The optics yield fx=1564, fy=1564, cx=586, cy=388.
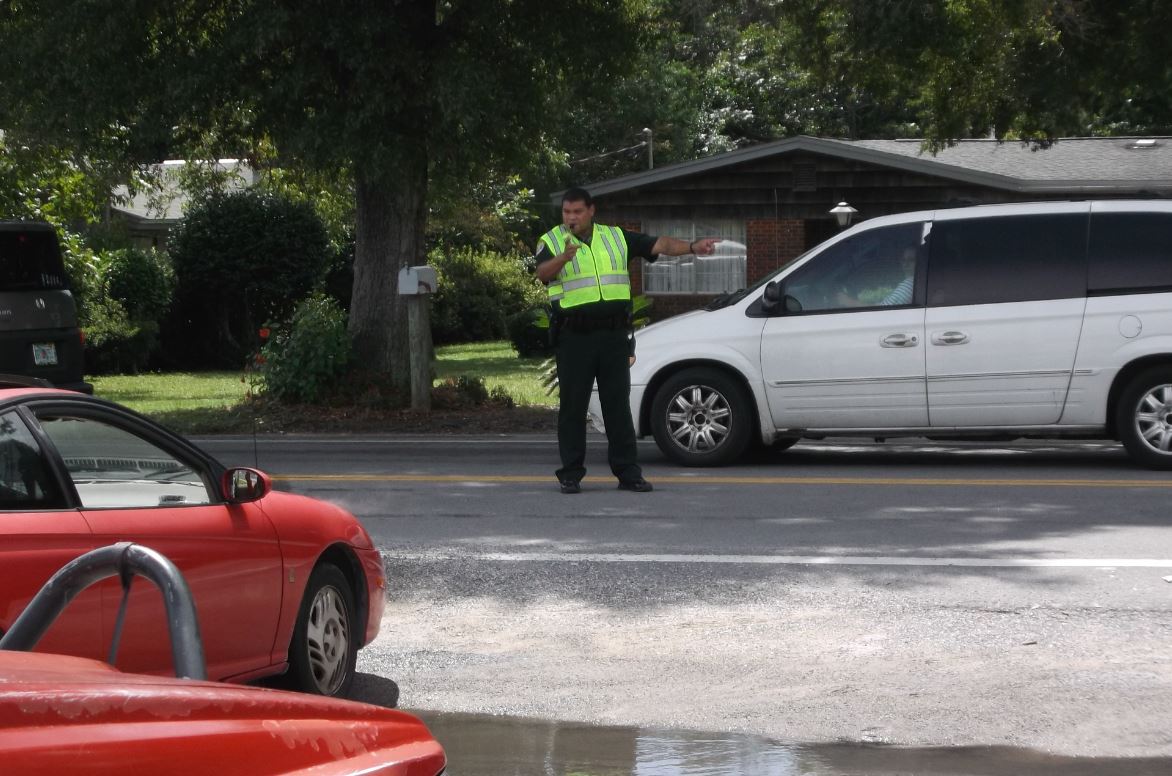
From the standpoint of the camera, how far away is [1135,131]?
121 ft

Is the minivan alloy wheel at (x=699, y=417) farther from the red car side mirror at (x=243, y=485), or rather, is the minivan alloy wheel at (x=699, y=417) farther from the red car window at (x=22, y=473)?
the red car window at (x=22, y=473)

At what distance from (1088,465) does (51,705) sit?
1092cm

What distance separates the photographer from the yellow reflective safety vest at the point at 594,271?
33.9ft

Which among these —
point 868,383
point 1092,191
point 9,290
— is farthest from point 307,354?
point 1092,191

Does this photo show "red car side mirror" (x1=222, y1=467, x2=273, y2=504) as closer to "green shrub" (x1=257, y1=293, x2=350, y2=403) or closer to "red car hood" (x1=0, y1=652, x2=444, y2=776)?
"red car hood" (x1=0, y1=652, x2=444, y2=776)

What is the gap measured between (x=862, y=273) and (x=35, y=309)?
8667mm

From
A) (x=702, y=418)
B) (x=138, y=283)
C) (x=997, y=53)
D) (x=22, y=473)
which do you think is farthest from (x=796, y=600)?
(x=138, y=283)

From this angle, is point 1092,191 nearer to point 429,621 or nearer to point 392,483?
point 392,483

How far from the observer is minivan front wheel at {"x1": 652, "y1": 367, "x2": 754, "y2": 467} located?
11930mm

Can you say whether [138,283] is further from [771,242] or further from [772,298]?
[772,298]

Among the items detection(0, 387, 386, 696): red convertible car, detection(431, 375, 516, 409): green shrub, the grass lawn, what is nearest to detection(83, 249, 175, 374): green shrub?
the grass lawn

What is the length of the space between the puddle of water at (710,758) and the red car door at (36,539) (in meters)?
1.27

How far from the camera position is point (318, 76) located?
15.8m

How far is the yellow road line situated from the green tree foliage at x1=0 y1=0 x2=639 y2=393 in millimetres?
4551
